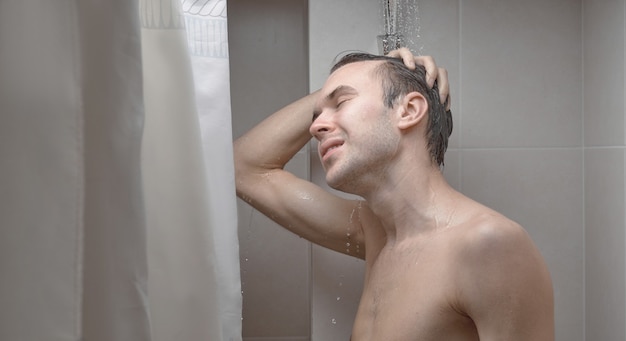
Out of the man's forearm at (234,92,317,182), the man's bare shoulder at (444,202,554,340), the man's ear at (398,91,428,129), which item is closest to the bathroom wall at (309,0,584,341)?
the man's forearm at (234,92,317,182)

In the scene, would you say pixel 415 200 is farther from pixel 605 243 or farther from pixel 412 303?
pixel 605 243

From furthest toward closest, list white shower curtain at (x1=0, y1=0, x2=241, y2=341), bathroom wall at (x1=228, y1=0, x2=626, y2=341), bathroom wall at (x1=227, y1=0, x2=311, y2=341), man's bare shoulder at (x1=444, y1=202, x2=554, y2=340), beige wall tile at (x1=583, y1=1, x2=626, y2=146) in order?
bathroom wall at (x1=227, y1=0, x2=311, y2=341)
bathroom wall at (x1=228, y1=0, x2=626, y2=341)
beige wall tile at (x1=583, y1=1, x2=626, y2=146)
man's bare shoulder at (x1=444, y1=202, x2=554, y2=340)
white shower curtain at (x1=0, y1=0, x2=241, y2=341)

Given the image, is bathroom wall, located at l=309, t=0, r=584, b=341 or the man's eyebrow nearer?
the man's eyebrow

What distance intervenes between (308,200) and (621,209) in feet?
2.11

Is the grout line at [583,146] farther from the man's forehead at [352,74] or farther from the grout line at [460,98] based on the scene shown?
the man's forehead at [352,74]

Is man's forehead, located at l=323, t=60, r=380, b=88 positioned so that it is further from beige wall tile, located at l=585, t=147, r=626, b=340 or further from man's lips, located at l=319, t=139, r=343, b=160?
beige wall tile, located at l=585, t=147, r=626, b=340

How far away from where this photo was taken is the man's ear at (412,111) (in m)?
1.25

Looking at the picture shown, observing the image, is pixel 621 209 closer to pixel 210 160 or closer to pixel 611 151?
pixel 611 151

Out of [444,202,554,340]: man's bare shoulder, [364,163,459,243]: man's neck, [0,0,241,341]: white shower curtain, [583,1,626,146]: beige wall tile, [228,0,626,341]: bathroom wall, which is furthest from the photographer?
[228,0,626,341]: bathroom wall

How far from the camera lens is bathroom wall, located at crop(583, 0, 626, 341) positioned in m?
1.48

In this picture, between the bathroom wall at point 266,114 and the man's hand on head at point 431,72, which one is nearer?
the man's hand on head at point 431,72

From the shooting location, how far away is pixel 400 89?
127 cm

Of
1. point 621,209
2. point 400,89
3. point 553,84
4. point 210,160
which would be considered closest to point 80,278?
point 210,160

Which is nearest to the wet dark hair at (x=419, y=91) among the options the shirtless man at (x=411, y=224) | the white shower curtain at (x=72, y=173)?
the shirtless man at (x=411, y=224)
